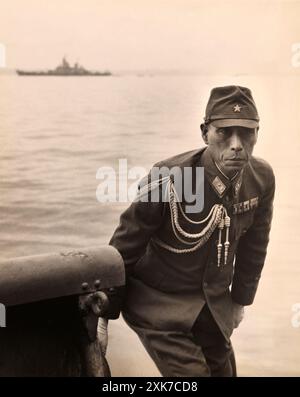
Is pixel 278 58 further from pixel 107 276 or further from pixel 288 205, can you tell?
pixel 107 276

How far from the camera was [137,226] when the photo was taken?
7.22ft

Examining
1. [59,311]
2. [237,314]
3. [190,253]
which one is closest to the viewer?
[59,311]

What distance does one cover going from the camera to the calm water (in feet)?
7.36

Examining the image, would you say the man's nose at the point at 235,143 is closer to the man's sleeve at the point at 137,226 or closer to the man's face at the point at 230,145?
the man's face at the point at 230,145

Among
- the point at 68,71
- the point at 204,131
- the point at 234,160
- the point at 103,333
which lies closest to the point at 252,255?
the point at 234,160

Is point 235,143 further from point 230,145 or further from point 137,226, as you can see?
point 137,226

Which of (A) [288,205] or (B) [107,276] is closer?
(B) [107,276]

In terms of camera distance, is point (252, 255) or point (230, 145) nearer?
point (230, 145)

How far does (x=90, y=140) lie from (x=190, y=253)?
496mm

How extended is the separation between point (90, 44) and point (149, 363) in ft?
3.52

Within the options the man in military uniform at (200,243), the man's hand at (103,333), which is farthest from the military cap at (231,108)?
the man's hand at (103,333)

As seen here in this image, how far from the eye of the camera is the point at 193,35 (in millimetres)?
2277

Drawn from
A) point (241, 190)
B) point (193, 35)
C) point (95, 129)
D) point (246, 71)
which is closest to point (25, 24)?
point (95, 129)

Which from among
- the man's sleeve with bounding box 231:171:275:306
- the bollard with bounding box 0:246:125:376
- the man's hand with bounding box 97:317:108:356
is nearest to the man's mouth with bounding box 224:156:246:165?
the man's sleeve with bounding box 231:171:275:306
